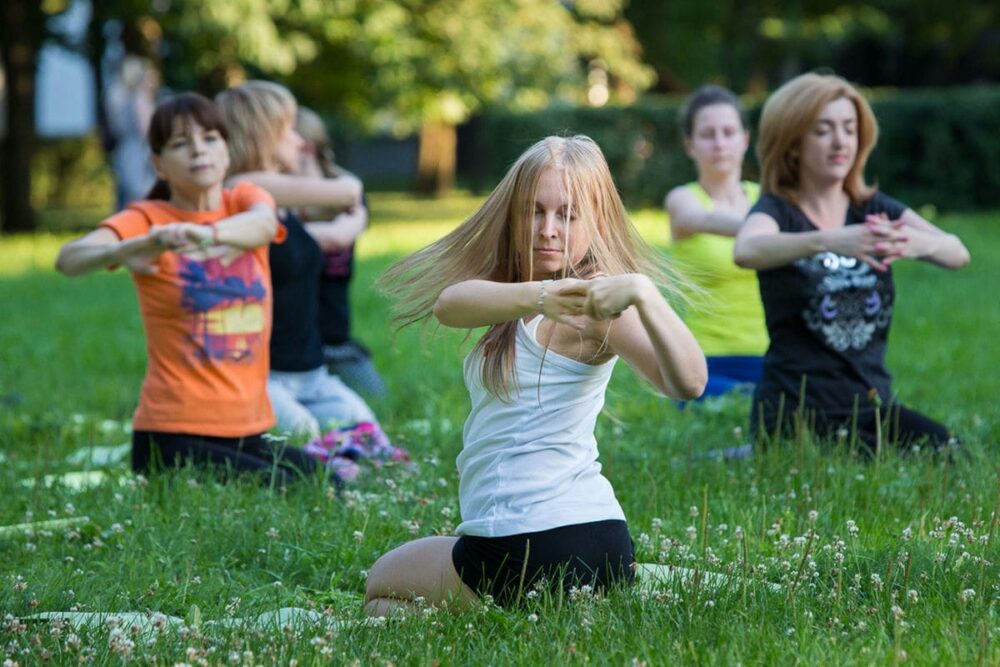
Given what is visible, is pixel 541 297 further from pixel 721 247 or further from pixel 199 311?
pixel 721 247

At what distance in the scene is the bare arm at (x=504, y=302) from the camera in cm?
326

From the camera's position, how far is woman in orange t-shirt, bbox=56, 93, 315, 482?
225 inches

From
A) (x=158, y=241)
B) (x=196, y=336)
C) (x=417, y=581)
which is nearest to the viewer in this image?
(x=417, y=581)

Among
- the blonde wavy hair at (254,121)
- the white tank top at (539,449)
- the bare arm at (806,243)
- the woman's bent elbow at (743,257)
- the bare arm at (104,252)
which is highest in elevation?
the blonde wavy hair at (254,121)

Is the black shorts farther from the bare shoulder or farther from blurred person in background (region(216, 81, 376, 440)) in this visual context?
the bare shoulder

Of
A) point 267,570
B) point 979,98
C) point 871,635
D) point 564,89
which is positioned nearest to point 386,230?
point 564,89

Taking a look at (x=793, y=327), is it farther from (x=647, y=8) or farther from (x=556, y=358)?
(x=647, y=8)

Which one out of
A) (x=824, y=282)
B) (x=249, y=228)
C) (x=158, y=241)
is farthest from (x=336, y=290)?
(x=824, y=282)

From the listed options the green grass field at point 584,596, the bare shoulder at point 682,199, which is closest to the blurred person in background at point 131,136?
the green grass field at point 584,596

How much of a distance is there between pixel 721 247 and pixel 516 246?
3.80 meters

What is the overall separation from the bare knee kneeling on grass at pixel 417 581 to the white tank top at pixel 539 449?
156 mm

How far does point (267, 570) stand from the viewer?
4492mm

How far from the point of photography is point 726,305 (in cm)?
721

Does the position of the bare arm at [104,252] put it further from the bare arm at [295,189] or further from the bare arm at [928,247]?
the bare arm at [928,247]
